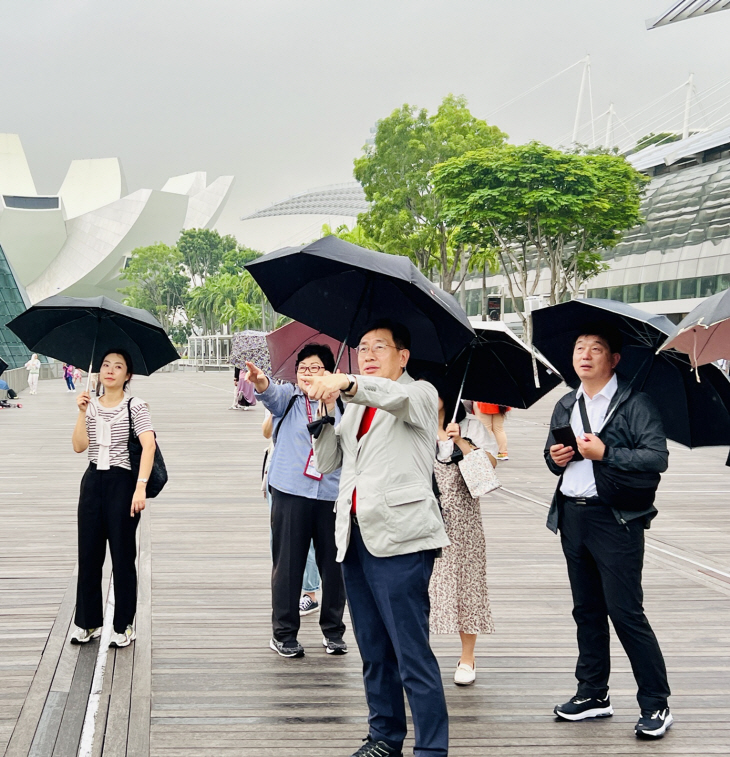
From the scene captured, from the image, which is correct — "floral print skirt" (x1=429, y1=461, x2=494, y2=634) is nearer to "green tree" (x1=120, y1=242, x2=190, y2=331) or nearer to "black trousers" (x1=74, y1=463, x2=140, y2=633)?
"black trousers" (x1=74, y1=463, x2=140, y2=633)

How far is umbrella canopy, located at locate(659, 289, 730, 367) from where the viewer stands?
143 inches

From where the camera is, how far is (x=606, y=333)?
4.07 meters

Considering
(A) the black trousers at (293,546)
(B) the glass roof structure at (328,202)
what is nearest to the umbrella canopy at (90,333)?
(A) the black trousers at (293,546)

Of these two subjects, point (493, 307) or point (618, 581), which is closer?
point (618, 581)

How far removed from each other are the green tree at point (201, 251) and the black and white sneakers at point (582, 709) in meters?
84.8

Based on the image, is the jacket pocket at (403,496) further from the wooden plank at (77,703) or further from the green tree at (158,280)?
the green tree at (158,280)

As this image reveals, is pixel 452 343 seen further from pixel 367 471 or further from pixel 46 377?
pixel 46 377

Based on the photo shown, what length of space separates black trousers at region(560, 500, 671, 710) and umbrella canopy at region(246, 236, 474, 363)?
889 millimetres

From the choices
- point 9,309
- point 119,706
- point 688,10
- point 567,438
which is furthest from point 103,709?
point 9,309

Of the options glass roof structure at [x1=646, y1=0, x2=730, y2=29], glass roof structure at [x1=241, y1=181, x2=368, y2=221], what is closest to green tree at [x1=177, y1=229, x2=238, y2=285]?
glass roof structure at [x1=241, y1=181, x2=368, y2=221]

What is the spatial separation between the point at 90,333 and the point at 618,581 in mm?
3145

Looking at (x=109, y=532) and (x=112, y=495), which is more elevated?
(x=112, y=495)

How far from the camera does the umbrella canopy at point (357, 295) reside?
143 inches

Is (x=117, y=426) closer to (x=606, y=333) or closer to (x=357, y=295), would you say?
(x=357, y=295)
